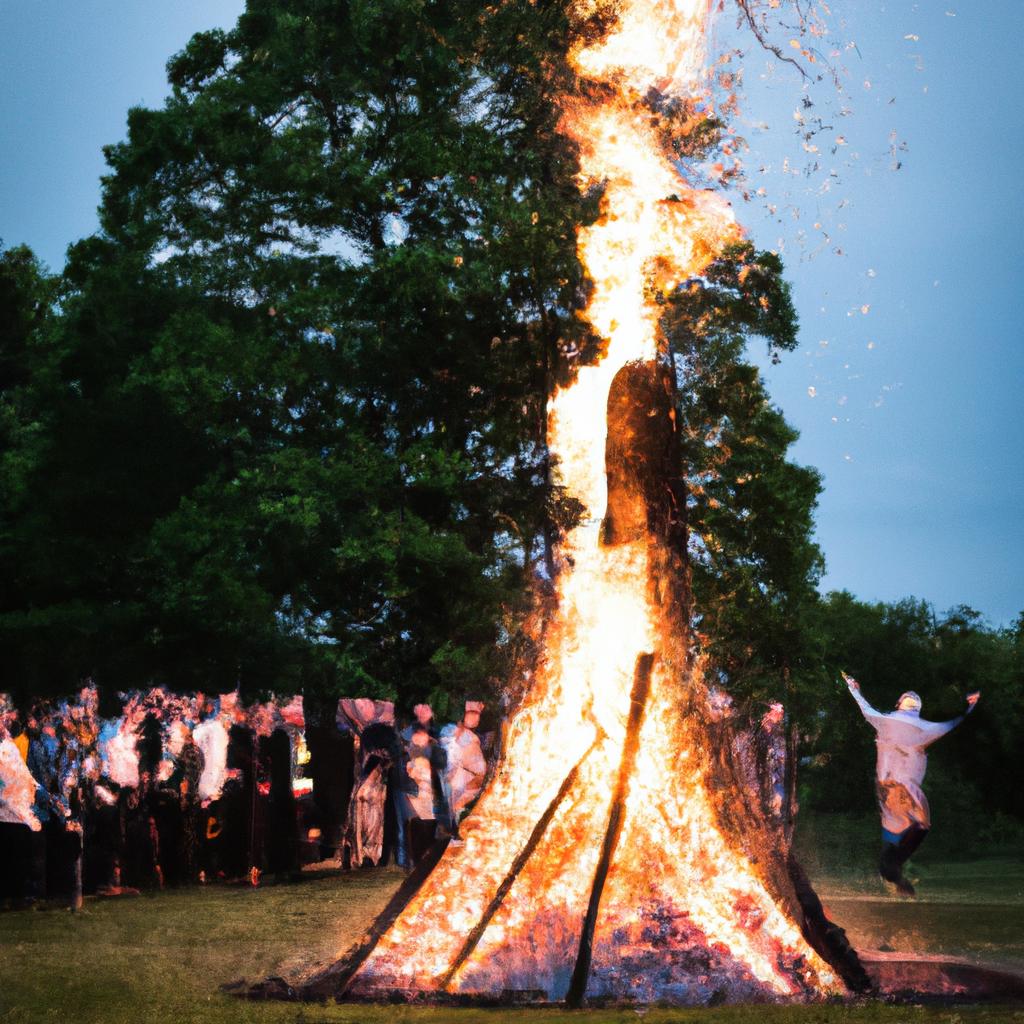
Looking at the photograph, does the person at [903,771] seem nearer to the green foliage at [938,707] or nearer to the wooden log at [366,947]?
the wooden log at [366,947]

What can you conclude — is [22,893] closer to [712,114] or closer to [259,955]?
[259,955]

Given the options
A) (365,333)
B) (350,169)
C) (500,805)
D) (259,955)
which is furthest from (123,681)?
(500,805)

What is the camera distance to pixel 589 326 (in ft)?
30.4

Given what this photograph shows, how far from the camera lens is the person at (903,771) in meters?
16.2

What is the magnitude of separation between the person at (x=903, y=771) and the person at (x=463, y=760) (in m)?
5.59

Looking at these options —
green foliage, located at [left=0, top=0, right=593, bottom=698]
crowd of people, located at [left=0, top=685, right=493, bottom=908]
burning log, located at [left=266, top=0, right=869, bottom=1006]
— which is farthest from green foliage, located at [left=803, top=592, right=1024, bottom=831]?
burning log, located at [left=266, top=0, right=869, bottom=1006]

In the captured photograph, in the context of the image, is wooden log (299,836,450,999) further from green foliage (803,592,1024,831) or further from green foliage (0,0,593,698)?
green foliage (803,592,1024,831)

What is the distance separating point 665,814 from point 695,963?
0.83 m

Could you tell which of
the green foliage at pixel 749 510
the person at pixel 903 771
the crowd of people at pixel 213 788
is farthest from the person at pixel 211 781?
the green foliage at pixel 749 510

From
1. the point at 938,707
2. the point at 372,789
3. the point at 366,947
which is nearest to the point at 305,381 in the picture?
the point at 372,789

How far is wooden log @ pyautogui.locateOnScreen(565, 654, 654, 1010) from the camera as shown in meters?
8.23

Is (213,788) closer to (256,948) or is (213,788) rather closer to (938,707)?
(256,948)

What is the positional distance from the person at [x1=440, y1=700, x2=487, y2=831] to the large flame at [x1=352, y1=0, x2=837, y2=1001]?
36.2ft

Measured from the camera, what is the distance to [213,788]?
19.2 m
